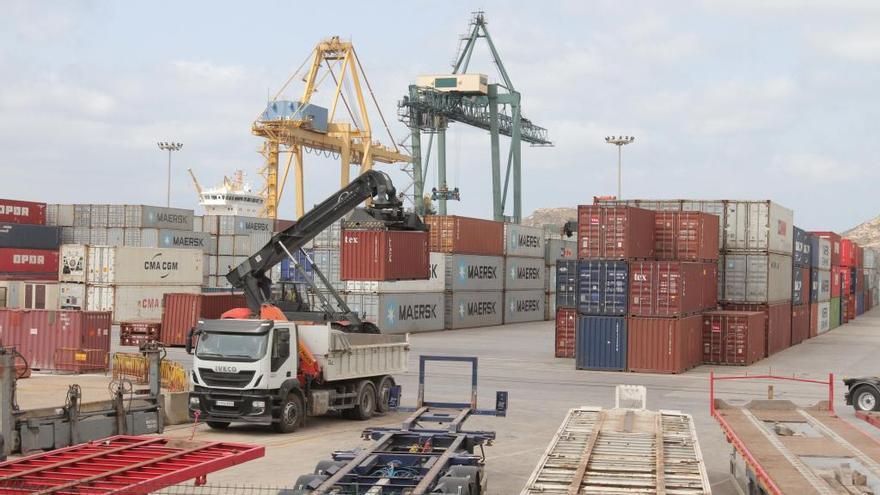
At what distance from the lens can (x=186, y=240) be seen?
226 ft

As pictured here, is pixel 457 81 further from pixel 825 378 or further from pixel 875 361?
pixel 825 378

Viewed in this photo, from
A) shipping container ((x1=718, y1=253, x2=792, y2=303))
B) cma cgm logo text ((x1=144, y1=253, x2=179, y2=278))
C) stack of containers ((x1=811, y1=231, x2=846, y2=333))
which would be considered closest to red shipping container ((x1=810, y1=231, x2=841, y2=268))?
stack of containers ((x1=811, y1=231, x2=846, y2=333))

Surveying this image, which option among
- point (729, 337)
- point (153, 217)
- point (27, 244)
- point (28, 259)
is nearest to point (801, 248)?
point (729, 337)

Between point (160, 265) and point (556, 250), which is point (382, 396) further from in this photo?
point (556, 250)

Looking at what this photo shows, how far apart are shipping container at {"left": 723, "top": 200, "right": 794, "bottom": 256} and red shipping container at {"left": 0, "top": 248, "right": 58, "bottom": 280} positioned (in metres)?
40.1

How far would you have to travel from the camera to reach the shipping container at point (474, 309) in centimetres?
5791

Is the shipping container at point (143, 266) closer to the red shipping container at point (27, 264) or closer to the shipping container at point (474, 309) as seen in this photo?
the red shipping container at point (27, 264)

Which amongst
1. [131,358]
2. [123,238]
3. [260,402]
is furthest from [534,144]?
[260,402]

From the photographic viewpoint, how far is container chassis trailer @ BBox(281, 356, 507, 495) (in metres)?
11.3

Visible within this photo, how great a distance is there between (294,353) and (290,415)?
1275mm

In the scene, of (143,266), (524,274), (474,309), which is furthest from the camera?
(524,274)

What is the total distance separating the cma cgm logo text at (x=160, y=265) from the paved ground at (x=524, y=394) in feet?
37.0

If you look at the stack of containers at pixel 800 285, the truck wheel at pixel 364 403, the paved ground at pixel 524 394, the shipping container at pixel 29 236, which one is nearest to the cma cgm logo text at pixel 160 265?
the paved ground at pixel 524 394

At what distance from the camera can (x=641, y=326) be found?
112 ft
